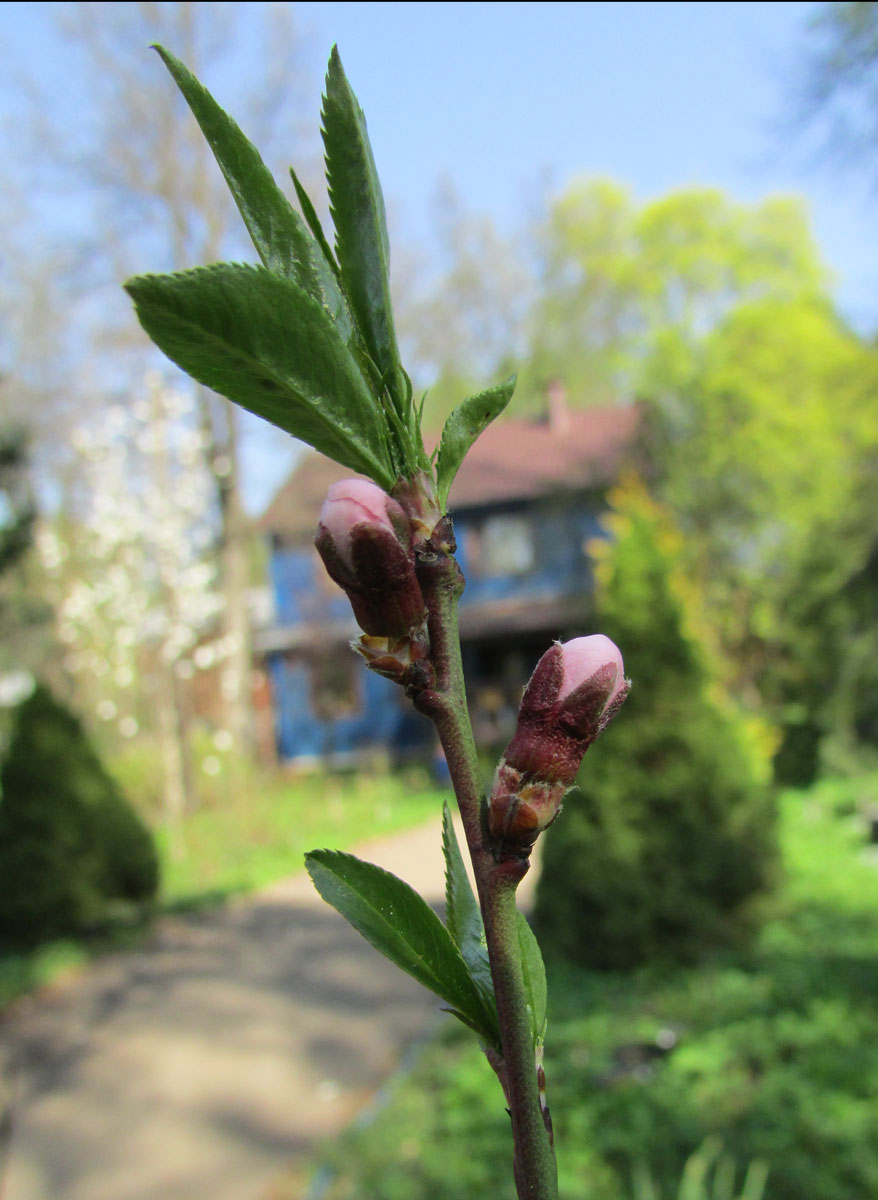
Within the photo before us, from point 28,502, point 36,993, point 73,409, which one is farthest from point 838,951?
point 73,409

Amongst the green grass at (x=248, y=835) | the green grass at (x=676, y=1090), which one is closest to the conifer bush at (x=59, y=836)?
the green grass at (x=248, y=835)

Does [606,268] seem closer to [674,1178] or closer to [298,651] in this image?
[298,651]

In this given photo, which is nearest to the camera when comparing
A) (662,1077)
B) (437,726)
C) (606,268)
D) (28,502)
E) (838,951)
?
(437,726)

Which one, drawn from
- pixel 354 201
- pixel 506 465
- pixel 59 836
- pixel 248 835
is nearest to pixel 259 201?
pixel 354 201

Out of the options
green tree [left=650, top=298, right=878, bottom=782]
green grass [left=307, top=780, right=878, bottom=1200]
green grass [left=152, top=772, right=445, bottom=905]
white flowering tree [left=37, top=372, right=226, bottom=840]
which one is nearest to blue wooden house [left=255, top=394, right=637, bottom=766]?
green grass [left=152, top=772, right=445, bottom=905]

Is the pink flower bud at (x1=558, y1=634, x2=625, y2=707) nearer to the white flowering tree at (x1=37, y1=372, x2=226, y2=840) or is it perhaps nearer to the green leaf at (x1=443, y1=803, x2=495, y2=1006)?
the green leaf at (x1=443, y1=803, x2=495, y2=1006)

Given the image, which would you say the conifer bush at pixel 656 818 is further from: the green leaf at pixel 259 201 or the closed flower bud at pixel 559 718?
the green leaf at pixel 259 201
